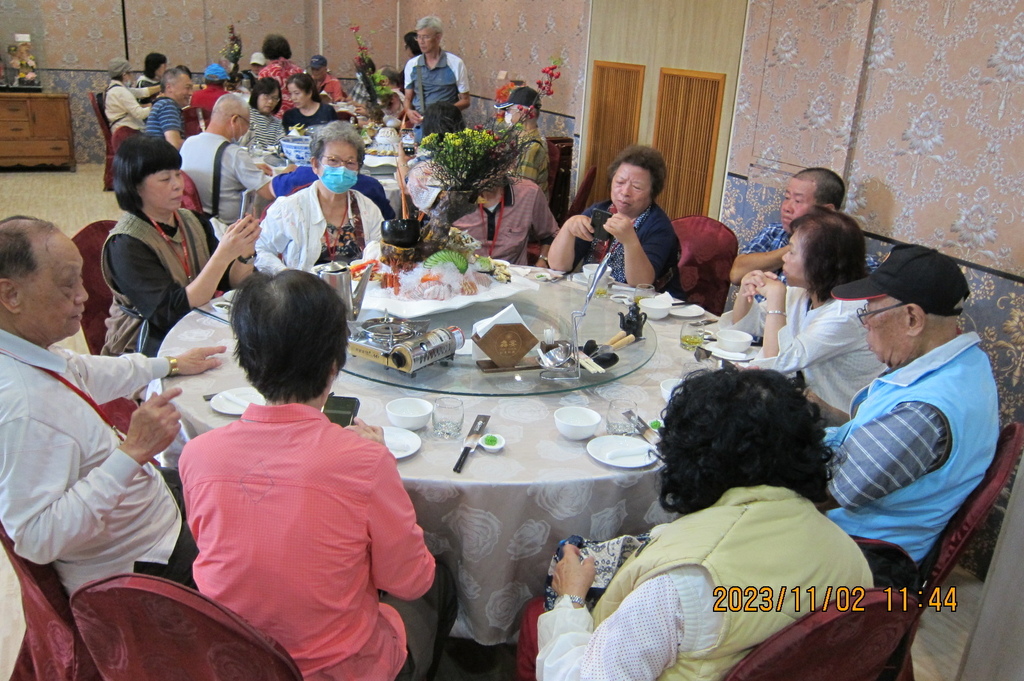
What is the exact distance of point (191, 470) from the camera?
1.33 m

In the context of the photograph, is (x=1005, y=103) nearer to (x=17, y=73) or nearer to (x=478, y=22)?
(x=478, y=22)

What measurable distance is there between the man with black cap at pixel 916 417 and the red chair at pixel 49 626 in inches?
67.3

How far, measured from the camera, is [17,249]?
5.23 ft

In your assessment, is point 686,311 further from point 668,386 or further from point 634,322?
point 668,386

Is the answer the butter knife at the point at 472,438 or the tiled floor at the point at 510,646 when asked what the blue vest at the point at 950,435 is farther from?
the butter knife at the point at 472,438

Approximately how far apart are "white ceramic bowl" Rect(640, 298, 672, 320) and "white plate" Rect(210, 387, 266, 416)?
1513mm

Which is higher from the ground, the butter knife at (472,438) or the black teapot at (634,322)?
the black teapot at (634,322)

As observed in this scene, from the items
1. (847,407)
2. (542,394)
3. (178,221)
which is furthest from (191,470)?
→ (847,407)

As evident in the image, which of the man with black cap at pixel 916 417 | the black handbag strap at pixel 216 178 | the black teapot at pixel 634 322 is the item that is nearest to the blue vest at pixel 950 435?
the man with black cap at pixel 916 417

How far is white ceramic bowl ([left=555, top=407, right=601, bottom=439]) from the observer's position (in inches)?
78.2

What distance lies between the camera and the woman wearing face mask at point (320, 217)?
3297 mm

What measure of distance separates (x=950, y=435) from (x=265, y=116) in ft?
19.0

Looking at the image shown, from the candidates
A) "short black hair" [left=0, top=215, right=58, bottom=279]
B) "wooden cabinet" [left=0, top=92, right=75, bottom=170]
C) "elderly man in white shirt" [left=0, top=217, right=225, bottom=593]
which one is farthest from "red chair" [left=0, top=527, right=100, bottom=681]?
"wooden cabinet" [left=0, top=92, right=75, bottom=170]

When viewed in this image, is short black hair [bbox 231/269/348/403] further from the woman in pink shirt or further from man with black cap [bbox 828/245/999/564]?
man with black cap [bbox 828/245/999/564]
